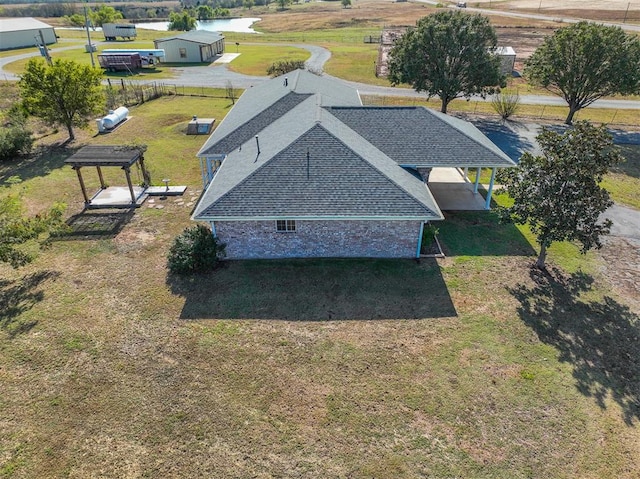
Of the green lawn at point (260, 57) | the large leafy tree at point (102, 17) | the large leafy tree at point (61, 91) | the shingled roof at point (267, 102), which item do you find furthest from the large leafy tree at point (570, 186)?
the large leafy tree at point (102, 17)

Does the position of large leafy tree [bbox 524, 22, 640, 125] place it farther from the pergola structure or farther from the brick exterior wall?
the pergola structure

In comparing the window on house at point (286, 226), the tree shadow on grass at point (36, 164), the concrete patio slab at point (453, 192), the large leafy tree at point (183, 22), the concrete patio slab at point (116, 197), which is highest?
the large leafy tree at point (183, 22)

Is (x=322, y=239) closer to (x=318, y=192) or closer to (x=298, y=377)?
(x=318, y=192)

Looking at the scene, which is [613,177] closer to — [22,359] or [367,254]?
[367,254]

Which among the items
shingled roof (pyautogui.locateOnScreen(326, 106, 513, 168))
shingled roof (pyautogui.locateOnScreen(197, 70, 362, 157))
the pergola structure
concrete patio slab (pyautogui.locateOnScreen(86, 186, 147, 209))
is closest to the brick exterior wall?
shingled roof (pyautogui.locateOnScreen(326, 106, 513, 168))

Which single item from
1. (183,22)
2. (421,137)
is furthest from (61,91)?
(183,22)

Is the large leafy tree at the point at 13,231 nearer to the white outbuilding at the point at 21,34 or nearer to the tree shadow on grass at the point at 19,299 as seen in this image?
the tree shadow on grass at the point at 19,299
